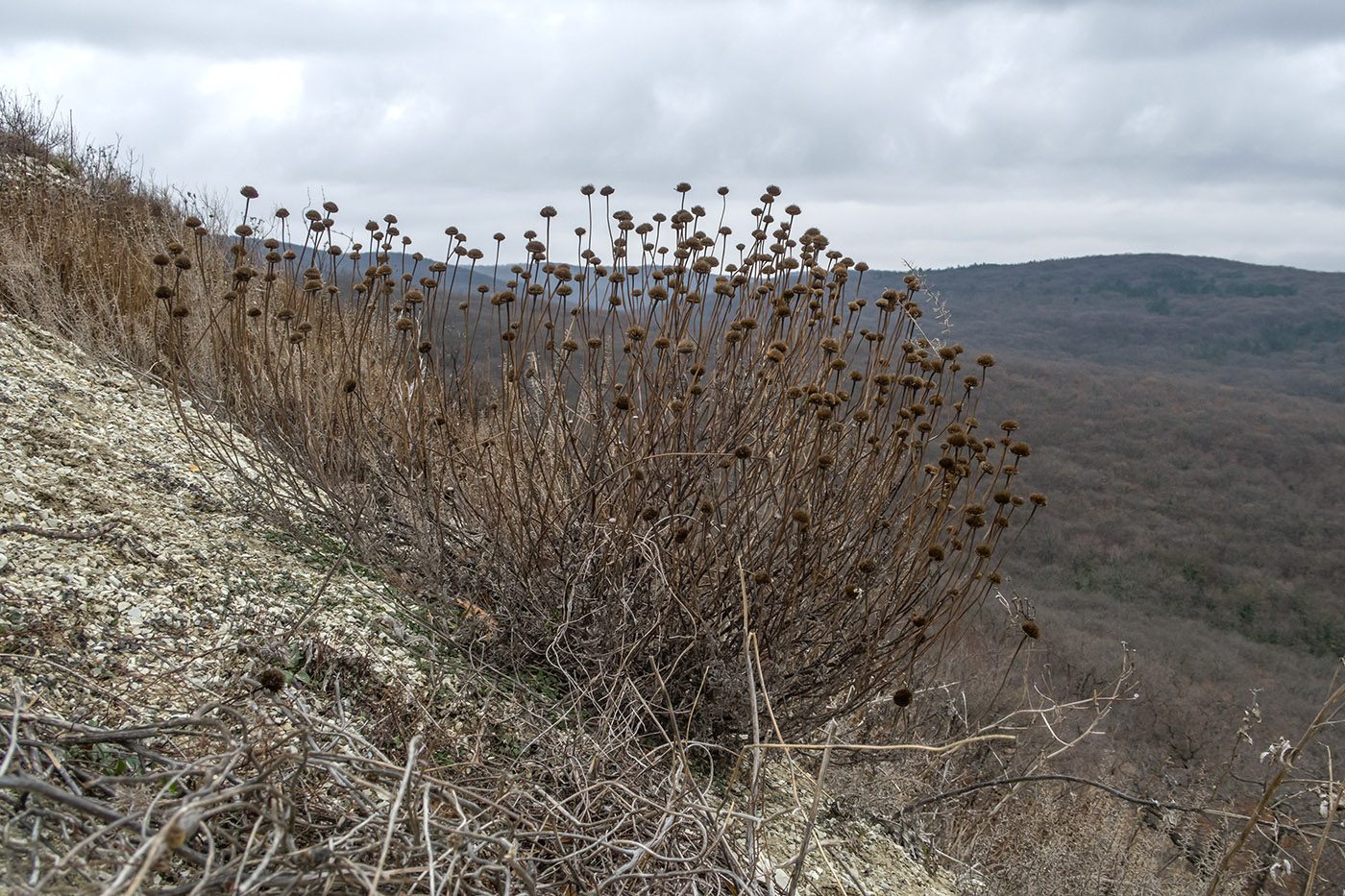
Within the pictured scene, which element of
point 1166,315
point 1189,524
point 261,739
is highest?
point 1166,315

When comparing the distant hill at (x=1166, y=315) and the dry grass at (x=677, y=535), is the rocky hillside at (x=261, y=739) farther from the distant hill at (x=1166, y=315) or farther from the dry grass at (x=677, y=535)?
the distant hill at (x=1166, y=315)

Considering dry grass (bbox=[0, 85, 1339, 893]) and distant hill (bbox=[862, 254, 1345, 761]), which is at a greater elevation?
dry grass (bbox=[0, 85, 1339, 893])

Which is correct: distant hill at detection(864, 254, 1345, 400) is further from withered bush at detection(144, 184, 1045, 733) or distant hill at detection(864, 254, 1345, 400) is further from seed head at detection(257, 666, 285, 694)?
seed head at detection(257, 666, 285, 694)

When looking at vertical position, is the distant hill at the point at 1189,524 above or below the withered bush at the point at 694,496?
below

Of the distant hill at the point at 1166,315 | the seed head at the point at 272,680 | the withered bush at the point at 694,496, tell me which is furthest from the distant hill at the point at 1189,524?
the seed head at the point at 272,680

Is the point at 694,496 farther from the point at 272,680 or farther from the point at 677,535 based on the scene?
the point at 272,680

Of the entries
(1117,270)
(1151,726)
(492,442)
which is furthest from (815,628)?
(1117,270)

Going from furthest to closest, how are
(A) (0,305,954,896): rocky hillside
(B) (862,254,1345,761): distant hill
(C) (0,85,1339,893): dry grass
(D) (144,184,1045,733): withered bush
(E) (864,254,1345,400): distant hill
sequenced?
(E) (864,254,1345,400): distant hill
(B) (862,254,1345,761): distant hill
(D) (144,184,1045,733): withered bush
(C) (0,85,1339,893): dry grass
(A) (0,305,954,896): rocky hillside

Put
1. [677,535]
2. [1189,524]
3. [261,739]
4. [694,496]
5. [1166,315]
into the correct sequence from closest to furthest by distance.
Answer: [261,739] → [677,535] → [694,496] → [1189,524] → [1166,315]

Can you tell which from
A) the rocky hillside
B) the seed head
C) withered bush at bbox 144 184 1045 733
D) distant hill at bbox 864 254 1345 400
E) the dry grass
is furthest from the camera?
distant hill at bbox 864 254 1345 400

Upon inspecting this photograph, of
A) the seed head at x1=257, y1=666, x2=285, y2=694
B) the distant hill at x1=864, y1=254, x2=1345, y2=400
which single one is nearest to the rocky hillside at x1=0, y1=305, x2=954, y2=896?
the seed head at x1=257, y1=666, x2=285, y2=694

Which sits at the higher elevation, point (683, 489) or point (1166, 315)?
point (1166, 315)

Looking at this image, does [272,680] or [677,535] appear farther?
[677,535]

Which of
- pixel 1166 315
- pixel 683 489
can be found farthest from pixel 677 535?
pixel 1166 315
